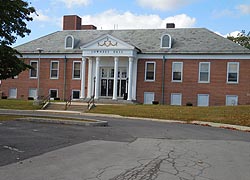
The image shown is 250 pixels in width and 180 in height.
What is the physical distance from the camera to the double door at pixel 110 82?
39031 millimetres

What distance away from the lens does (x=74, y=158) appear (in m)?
8.95

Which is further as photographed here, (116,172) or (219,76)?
(219,76)

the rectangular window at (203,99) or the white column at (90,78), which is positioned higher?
the white column at (90,78)

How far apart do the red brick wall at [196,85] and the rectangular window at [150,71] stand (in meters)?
0.40

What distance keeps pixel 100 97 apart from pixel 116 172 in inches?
1241

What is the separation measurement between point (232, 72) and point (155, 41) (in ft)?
30.6

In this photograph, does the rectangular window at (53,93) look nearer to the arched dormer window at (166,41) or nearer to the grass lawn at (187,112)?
the grass lawn at (187,112)

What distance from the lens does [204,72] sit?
36969mm

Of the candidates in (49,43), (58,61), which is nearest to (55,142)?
(58,61)

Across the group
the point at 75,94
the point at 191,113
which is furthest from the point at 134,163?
the point at 75,94

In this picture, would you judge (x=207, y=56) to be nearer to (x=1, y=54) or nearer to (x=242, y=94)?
(x=242, y=94)

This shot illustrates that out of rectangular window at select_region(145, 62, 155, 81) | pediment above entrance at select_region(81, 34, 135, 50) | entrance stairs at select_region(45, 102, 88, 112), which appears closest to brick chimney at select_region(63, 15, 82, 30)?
pediment above entrance at select_region(81, 34, 135, 50)

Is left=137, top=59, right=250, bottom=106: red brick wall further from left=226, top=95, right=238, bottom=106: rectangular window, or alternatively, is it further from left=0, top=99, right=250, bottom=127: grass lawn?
left=0, top=99, right=250, bottom=127: grass lawn

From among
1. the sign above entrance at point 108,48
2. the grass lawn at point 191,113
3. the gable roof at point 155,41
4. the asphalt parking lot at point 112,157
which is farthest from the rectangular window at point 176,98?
the asphalt parking lot at point 112,157
